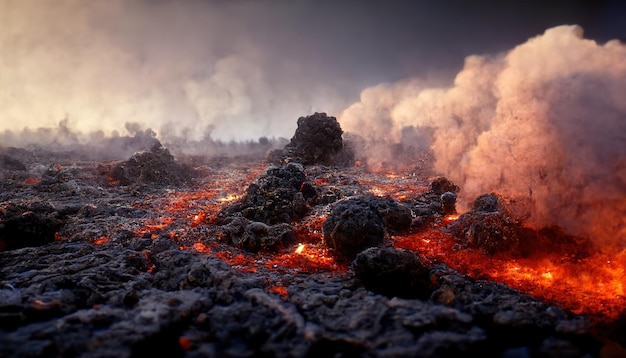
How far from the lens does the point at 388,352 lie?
5734 mm

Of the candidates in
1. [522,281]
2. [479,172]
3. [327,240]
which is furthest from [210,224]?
[479,172]

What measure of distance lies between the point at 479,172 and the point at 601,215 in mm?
7946

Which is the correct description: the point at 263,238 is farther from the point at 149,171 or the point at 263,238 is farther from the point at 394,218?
the point at 149,171

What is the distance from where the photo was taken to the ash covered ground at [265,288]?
6090 mm

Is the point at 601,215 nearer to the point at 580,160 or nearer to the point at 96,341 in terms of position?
the point at 580,160

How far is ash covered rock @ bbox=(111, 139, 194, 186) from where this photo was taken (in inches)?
1002

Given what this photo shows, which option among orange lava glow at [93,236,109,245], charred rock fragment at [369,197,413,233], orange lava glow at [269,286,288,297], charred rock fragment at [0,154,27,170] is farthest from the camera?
charred rock fragment at [0,154,27,170]

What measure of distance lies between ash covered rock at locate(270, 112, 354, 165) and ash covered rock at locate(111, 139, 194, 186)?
1069 centimetres

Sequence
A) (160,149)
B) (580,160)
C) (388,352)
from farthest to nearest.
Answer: (160,149) < (580,160) < (388,352)

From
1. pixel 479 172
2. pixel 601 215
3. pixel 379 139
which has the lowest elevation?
pixel 601 215

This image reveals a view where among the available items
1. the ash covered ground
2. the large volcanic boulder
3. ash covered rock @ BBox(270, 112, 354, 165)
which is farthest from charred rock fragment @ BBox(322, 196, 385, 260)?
the large volcanic boulder

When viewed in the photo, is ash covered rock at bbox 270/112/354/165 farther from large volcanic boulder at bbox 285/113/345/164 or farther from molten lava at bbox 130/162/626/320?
molten lava at bbox 130/162/626/320

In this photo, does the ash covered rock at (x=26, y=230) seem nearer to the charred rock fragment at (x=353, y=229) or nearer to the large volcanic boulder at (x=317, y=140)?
the charred rock fragment at (x=353, y=229)

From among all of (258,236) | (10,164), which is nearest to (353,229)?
(258,236)
